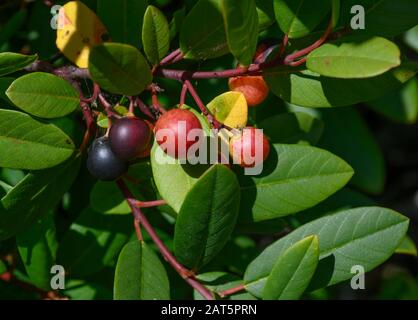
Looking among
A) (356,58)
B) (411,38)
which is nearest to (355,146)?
(411,38)

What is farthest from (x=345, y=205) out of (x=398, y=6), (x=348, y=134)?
(x=398, y=6)

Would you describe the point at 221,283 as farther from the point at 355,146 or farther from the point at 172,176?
the point at 355,146

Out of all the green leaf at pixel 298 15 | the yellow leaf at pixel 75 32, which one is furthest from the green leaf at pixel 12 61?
the green leaf at pixel 298 15

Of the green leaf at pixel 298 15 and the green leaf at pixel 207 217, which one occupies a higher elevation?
the green leaf at pixel 298 15

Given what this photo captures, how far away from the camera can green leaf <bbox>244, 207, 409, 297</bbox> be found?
1380 mm

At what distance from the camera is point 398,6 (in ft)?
4.34

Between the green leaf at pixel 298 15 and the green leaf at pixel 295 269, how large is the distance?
16.0 inches

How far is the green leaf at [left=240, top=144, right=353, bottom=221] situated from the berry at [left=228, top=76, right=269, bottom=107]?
4.6 inches

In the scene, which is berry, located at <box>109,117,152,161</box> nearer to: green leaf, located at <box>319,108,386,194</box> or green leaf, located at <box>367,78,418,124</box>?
green leaf, located at <box>319,108,386,194</box>

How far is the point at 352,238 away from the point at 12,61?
75 cm

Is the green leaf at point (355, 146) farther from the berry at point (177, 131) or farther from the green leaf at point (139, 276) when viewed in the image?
the berry at point (177, 131)

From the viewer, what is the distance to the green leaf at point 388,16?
1.31 metres

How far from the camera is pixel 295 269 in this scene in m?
1.27

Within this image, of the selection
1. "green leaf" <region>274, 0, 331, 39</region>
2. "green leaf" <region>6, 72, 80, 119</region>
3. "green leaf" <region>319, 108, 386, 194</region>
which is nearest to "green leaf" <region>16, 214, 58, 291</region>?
"green leaf" <region>6, 72, 80, 119</region>
